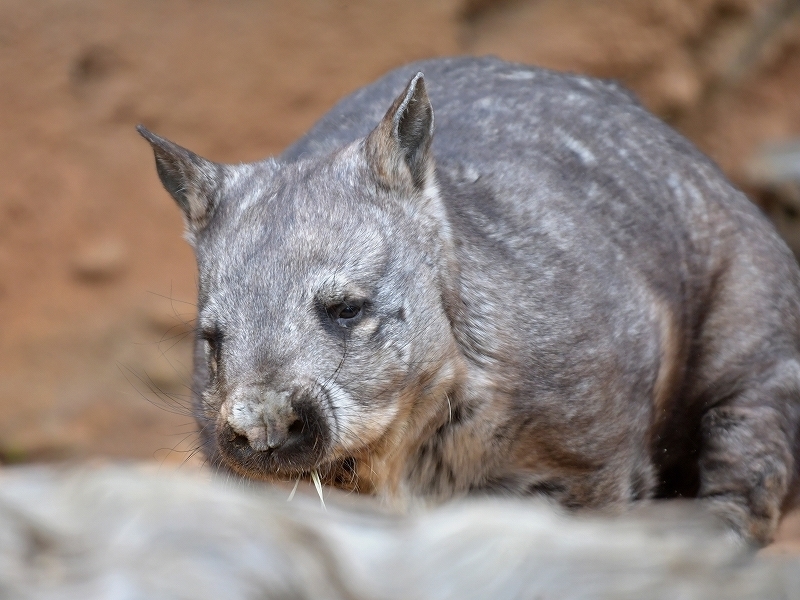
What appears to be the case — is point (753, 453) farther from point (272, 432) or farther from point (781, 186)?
point (781, 186)

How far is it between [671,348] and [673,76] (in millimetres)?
3336

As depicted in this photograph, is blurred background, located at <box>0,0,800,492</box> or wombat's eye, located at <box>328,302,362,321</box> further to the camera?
blurred background, located at <box>0,0,800,492</box>

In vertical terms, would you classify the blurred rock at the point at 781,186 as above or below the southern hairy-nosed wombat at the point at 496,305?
below

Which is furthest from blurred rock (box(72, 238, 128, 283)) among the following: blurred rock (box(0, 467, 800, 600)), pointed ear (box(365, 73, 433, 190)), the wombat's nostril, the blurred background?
blurred rock (box(0, 467, 800, 600))

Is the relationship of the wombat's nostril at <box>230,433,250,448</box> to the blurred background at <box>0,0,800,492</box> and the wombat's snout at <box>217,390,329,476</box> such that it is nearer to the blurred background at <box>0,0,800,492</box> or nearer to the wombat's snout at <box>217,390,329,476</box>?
the wombat's snout at <box>217,390,329,476</box>

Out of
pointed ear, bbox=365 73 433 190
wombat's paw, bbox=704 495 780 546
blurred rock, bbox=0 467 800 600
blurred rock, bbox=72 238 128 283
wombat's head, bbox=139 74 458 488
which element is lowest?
blurred rock, bbox=72 238 128 283

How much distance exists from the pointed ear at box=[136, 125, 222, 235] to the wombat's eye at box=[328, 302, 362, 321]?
2.03ft

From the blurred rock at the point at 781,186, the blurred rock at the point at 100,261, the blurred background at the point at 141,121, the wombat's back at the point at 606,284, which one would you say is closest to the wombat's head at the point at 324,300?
the wombat's back at the point at 606,284

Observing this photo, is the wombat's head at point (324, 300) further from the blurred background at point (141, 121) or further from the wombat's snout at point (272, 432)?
the blurred background at point (141, 121)

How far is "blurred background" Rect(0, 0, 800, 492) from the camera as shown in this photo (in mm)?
5969

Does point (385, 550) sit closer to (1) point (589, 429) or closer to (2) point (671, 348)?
(1) point (589, 429)

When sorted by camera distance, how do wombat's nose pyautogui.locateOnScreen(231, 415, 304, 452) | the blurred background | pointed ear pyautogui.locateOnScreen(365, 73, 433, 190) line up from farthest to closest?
the blurred background < pointed ear pyautogui.locateOnScreen(365, 73, 433, 190) < wombat's nose pyautogui.locateOnScreen(231, 415, 304, 452)

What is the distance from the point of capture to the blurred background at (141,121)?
597 cm

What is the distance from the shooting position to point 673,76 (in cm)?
667
